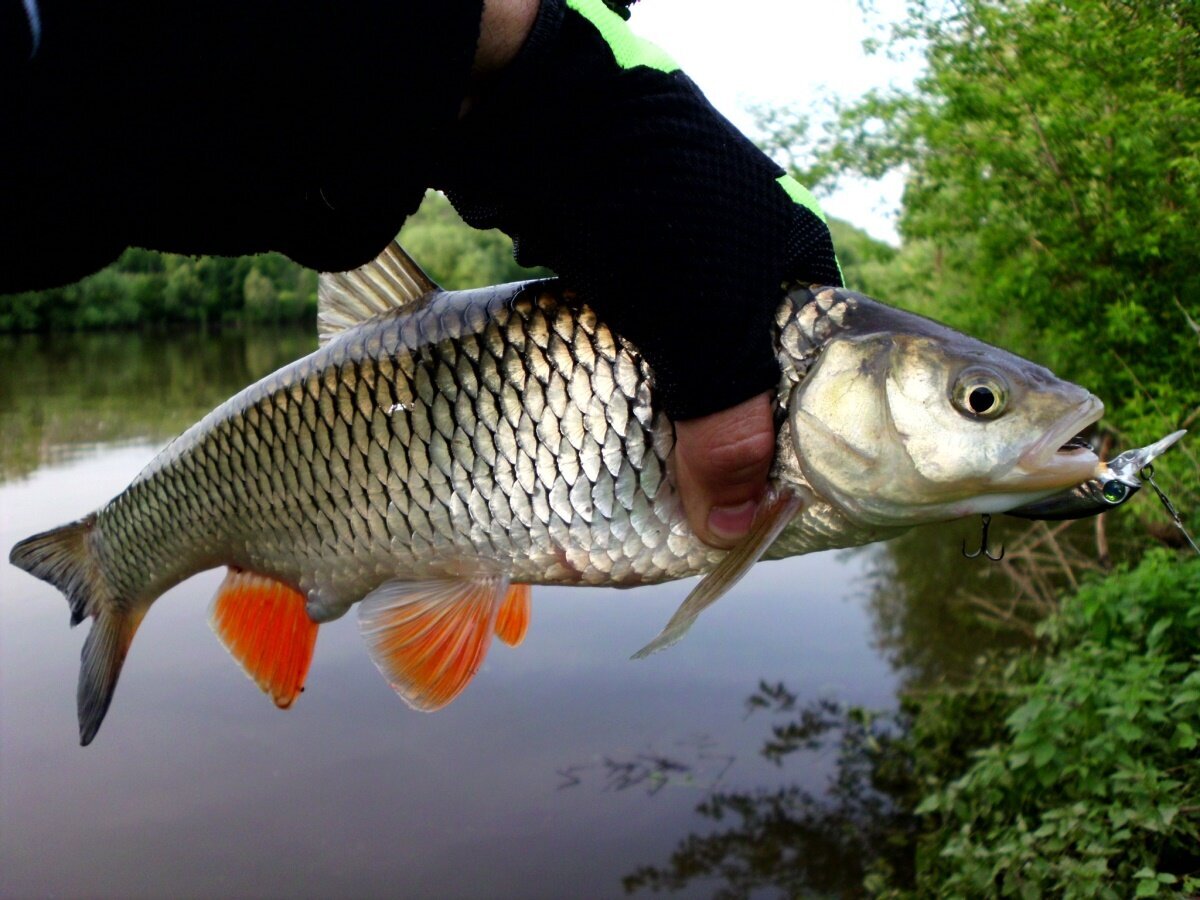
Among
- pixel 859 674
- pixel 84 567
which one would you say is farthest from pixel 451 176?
pixel 859 674

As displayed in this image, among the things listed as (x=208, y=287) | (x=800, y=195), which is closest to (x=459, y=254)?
(x=208, y=287)

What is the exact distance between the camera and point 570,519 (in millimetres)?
1583

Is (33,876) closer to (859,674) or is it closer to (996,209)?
(859,674)

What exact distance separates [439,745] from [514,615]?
5621mm

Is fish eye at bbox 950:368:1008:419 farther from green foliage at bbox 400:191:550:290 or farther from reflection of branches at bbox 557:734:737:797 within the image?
green foliage at bbox 400:191:550:290

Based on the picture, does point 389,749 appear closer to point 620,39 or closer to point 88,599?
point 88,599

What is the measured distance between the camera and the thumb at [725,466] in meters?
1.41

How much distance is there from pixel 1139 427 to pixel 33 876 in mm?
6794

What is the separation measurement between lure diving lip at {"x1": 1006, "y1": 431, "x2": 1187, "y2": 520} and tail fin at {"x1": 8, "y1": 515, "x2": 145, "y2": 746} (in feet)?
5.87

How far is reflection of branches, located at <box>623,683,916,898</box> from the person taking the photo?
4.96 metres

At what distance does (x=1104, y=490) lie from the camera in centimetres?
141

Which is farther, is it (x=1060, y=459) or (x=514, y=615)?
(x=514, y=615)

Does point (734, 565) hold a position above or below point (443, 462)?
below

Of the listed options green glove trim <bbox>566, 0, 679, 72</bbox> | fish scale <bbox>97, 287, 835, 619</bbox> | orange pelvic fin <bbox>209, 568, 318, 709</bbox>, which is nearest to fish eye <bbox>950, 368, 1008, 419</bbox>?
fish scale <bbox>97, 287, 835, 619</bbox>
